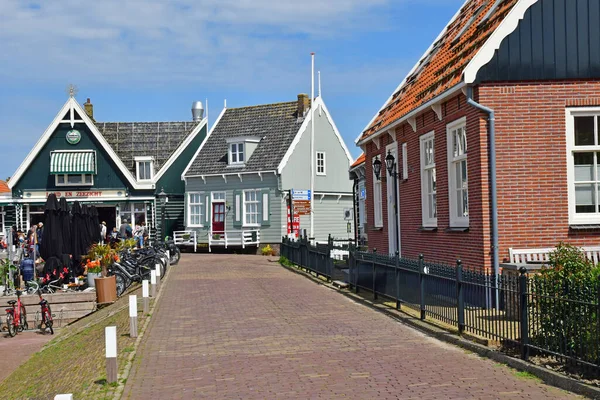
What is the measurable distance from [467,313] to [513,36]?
5.58m

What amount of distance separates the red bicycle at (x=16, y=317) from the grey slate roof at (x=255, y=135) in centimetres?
2350

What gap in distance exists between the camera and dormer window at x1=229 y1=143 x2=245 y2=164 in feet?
145

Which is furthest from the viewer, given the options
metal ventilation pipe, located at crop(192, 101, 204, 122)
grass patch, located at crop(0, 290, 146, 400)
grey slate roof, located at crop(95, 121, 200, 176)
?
metal ventilation pipe, located at crop(192, 101, 204, 122)

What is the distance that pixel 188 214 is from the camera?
148ft

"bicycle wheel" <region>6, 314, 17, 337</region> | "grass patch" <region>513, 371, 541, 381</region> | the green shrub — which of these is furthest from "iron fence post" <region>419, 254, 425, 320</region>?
"bicycle wheel" <region>6, 314, 17, 337</region>

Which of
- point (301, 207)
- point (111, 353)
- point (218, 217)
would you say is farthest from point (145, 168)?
point (111, 353)

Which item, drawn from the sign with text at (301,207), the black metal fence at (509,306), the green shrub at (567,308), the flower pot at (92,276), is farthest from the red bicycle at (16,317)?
the sign with text at (301,207)

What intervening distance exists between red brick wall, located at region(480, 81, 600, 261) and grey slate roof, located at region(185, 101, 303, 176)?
90.9ft

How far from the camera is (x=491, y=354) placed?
394 inches

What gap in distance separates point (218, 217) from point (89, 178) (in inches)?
331

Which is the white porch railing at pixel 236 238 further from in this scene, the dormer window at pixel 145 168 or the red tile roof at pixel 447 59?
the red tile roof at pixel 447 59

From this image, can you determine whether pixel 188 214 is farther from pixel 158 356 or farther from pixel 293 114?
pixel 158 356

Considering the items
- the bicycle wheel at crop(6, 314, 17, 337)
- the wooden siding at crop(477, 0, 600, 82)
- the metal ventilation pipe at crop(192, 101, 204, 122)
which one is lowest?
the bicycle wheel at crop(6, 314, 17, 337)

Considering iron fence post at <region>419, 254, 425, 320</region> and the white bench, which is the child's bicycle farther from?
the white bench
